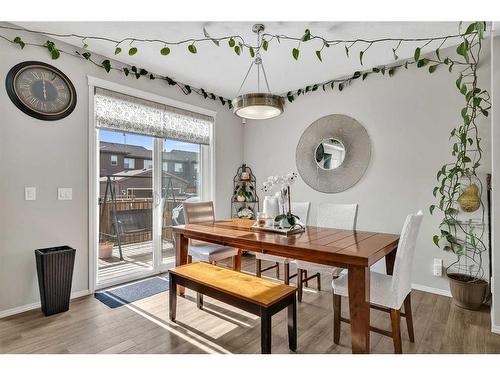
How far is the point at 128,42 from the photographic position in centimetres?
278

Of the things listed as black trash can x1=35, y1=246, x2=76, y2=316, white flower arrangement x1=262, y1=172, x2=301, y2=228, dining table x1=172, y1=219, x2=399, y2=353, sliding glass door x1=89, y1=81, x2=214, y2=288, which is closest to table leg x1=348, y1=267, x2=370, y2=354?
dining table x1=172, y1=219, x2=399, y2=353

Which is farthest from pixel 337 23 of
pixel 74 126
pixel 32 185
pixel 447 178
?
pixel 32 185

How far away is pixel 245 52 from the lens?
2947mm

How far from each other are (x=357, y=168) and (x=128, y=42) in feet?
9.50

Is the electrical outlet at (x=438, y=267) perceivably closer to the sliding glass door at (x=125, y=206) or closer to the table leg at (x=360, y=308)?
the table leg at (x=360, y=308)

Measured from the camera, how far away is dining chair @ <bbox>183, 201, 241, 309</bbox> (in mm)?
2941

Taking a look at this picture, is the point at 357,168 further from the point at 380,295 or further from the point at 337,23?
the point at 380,295

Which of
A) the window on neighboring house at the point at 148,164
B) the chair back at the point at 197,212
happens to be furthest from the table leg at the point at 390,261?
the window on neighboring house at the point at 148,164

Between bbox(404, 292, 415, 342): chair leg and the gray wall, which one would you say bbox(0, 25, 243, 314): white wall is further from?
the gray wall

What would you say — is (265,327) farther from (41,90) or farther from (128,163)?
(41,90)

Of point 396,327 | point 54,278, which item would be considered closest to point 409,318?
point 396,327

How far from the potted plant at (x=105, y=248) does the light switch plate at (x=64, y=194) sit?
669mm

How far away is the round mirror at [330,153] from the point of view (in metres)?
3.71

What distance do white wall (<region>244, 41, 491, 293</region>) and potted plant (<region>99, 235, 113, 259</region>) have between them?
2.62 meters
